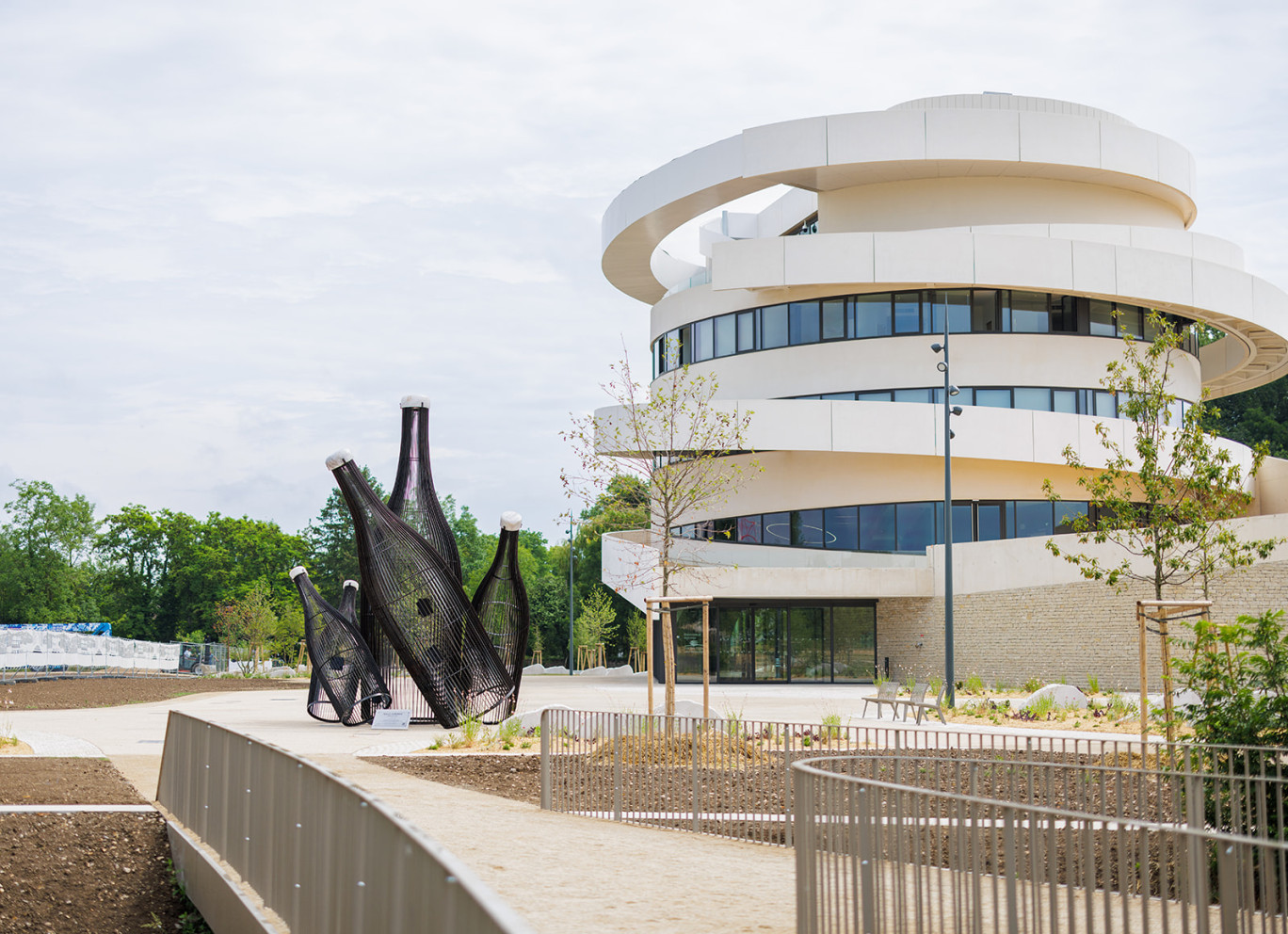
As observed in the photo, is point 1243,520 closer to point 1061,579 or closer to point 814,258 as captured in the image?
point 1061,579

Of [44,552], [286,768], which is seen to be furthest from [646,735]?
[44,552]

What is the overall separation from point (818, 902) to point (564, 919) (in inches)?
60.5

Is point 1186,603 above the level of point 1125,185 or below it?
below

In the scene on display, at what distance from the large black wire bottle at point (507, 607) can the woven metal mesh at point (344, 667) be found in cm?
221

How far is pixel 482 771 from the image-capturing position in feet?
52.0

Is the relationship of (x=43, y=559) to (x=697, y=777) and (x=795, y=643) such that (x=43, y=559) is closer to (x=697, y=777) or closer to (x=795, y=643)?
(x=795, y=643)

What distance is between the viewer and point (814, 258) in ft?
128

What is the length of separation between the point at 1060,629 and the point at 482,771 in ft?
73.7

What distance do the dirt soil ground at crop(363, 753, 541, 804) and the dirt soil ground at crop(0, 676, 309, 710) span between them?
50.1 feet

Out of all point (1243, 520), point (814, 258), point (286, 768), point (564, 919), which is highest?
point (814, 258)

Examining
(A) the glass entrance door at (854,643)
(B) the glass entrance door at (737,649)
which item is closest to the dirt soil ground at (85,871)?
(B) the glass entrance door at (737,649)

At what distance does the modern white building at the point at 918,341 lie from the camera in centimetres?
3853

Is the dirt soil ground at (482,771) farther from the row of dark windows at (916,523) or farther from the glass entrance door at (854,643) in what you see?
the glass entrance door at (854,643)

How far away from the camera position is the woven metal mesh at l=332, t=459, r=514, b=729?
70.0 ft
